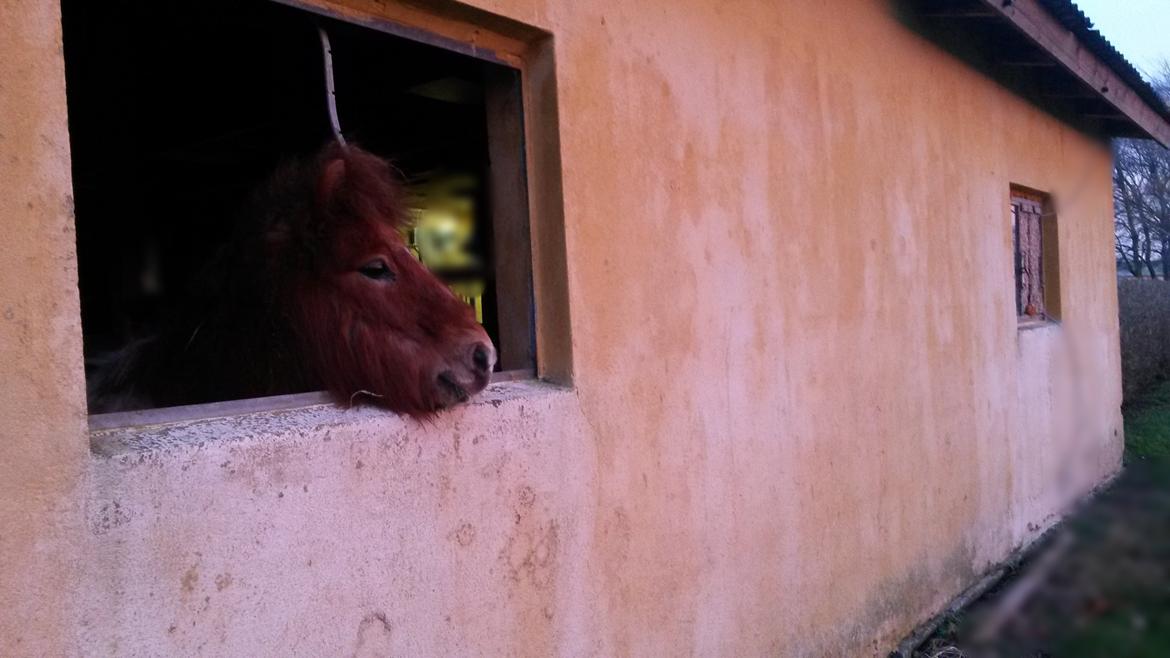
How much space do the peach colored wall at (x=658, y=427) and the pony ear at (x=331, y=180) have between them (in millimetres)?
656

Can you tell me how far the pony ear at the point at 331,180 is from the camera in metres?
2.71

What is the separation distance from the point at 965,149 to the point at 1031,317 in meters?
2.41

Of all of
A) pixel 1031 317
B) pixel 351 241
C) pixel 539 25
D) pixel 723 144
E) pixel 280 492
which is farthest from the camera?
pixel 1031 317

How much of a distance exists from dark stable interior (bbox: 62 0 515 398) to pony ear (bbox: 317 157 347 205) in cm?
40

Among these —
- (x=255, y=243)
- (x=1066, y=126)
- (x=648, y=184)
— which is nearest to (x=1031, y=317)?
(x=1066, y=126)

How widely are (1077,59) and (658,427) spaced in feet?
17.2

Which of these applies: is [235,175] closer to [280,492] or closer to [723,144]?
[723,144]

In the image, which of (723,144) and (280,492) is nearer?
(280,492)

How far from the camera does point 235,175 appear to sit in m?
6.37

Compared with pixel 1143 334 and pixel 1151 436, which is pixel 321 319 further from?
pixel 1143 334

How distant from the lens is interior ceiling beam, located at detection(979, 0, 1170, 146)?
5.62m

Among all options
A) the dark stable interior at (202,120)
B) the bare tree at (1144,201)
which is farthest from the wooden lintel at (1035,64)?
the bare tree at (1144,201)

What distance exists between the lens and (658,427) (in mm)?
3355

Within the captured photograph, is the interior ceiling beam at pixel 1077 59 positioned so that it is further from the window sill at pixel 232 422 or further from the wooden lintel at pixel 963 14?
the window sill at pixel 232 422
